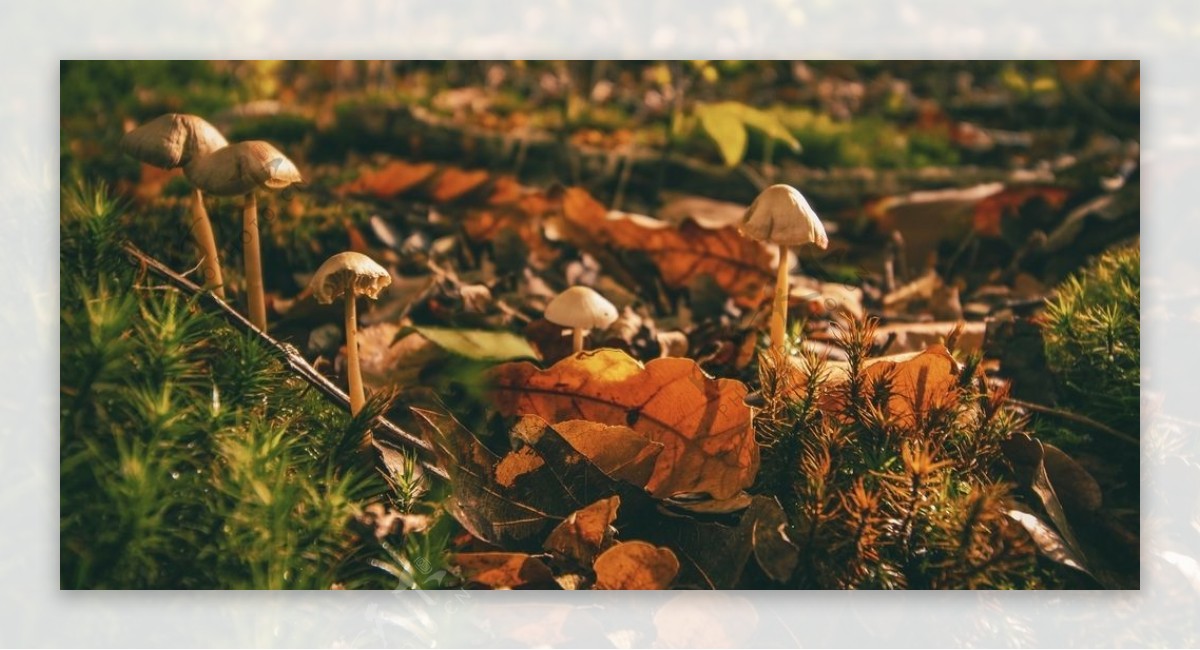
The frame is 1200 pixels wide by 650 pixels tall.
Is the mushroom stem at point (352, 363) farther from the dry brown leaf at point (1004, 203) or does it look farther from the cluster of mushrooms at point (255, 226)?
the dry brown leaf at point (1004, 203)

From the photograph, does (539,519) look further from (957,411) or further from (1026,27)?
(1026,27)

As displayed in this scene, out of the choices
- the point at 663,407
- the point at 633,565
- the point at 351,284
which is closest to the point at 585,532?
the point at 633,565

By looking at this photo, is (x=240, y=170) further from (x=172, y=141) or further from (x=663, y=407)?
(x=663, y=407)

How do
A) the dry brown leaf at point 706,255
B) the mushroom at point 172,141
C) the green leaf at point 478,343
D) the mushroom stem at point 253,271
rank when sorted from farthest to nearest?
1. the dry brown leaf at point 706,255
2. the green leaf at point 478,343
3. the mushroom stem at point 253,271
4. the mushroom at point 172,141

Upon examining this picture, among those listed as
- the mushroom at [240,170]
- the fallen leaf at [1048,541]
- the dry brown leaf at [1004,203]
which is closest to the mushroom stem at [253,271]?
the mushroom at [240,170]

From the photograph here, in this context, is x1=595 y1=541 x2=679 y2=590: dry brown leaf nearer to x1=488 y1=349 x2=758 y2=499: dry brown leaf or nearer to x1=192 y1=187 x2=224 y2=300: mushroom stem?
x1=488 y1=349 x2=758 y2=499: dry brown leaf

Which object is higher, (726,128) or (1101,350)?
(726,128)
